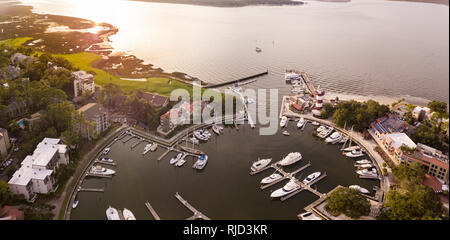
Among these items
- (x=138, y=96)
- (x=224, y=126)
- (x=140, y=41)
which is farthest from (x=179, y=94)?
(x=140, y=41)

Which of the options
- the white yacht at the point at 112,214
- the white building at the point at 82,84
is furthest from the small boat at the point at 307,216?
the white building at the point at 82,84

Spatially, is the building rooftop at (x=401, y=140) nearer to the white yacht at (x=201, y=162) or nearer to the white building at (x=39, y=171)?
the white yacht at (x=201, y=162)

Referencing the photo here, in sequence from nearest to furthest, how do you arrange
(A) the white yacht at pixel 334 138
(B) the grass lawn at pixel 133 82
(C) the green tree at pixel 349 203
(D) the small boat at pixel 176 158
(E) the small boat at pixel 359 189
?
(C) the green tree at pixel 349 203 → (E) the small boat at pixel 359 189 → (D) the small boat at pixel 176 158 → (A) the white yacht at pixel 334 138 → (B) the grass lawn at pixel 133 82

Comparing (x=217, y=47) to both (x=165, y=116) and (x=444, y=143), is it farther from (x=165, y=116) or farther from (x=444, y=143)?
(x=444, y=143)

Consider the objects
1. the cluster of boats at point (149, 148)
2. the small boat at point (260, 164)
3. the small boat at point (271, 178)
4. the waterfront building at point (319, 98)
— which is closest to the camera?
the small boat at point (271, 178)

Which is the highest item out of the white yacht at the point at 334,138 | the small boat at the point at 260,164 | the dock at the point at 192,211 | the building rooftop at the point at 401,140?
the building rooftop at the point at 401,140

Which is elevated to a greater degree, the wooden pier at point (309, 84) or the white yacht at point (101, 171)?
the wooden pier at point (309, 84)
